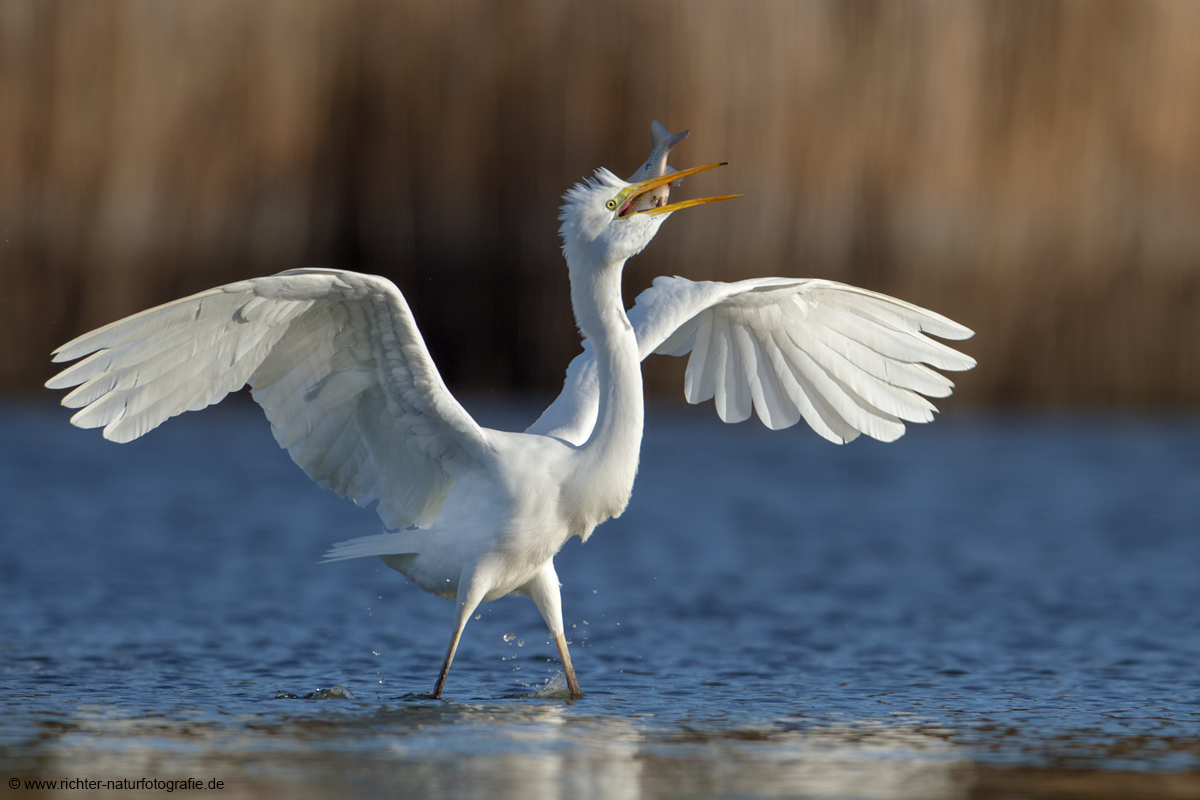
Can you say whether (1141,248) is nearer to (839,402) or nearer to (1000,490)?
(1000,490)

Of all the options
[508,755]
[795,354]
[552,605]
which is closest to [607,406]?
[552,605]

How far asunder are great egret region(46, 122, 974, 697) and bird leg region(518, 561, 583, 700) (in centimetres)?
1

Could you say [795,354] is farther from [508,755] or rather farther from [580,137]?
[580,137]

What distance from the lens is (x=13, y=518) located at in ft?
45.1

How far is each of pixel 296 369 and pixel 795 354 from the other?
2920 millimetres

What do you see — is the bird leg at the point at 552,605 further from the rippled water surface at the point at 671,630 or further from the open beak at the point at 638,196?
the open beak at the point at 638,196

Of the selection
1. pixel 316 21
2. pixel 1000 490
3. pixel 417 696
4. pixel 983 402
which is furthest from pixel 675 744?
pixel 983 402

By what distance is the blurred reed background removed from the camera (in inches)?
639

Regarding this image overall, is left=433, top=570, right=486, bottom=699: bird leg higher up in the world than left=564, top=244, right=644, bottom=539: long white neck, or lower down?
lower down

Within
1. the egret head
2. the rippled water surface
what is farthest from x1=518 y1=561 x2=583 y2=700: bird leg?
the egret head

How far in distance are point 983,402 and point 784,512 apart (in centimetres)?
490

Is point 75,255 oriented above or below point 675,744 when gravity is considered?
above
